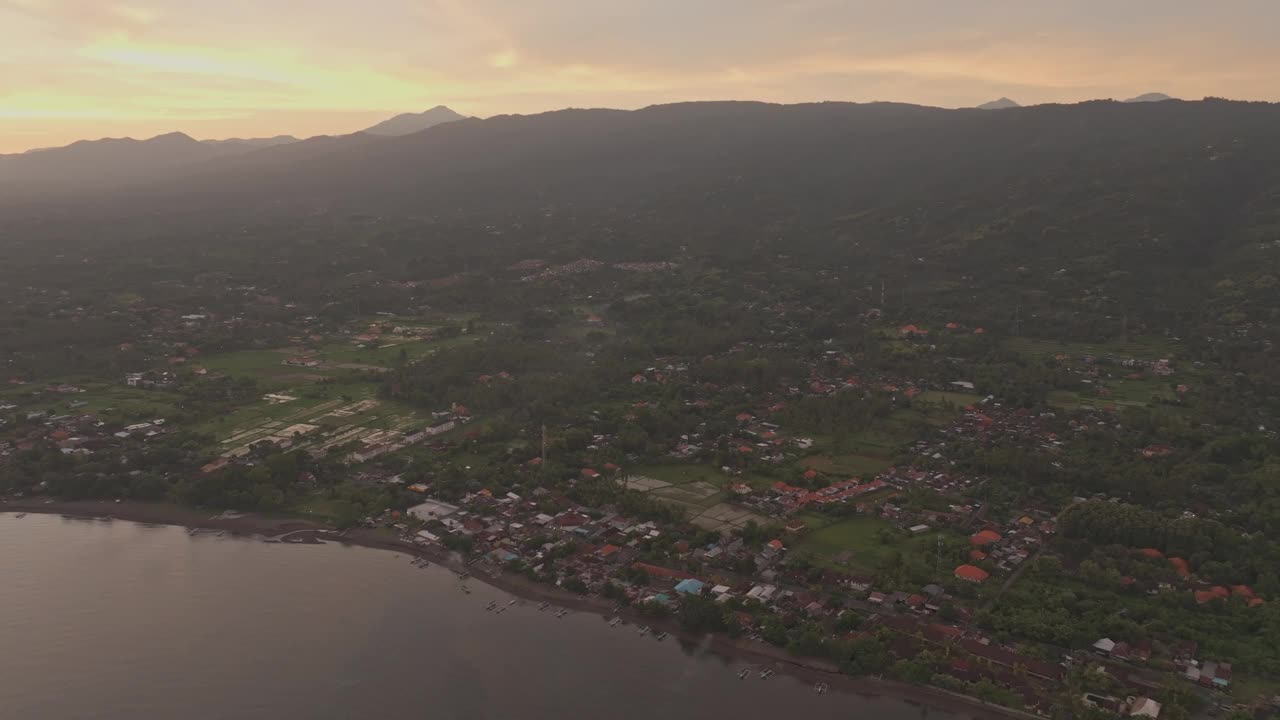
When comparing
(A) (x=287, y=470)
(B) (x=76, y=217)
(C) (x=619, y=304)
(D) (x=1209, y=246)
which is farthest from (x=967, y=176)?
(B) (x=76, y=217)

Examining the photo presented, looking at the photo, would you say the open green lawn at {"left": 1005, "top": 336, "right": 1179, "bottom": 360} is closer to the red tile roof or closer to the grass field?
the red tile roof

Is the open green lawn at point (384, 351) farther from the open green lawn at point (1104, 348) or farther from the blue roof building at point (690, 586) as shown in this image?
the open green lawn at point (1104, 348)

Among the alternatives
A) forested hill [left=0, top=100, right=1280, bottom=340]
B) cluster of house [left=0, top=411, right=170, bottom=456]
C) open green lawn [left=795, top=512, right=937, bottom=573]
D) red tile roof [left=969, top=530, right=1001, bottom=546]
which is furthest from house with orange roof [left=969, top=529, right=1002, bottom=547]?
forested hill [left=0, top=100, right=1280, bottom=340]

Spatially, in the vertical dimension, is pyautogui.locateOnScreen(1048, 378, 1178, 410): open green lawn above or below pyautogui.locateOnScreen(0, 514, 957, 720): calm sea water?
above

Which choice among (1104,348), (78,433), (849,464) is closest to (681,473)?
(849,464)

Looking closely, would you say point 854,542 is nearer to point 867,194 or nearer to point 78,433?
point 78,433

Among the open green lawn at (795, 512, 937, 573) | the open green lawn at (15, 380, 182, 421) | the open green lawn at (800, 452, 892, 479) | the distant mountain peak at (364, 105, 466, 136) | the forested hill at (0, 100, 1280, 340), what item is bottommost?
the open green lawn at (795, 512, 937, 573)
